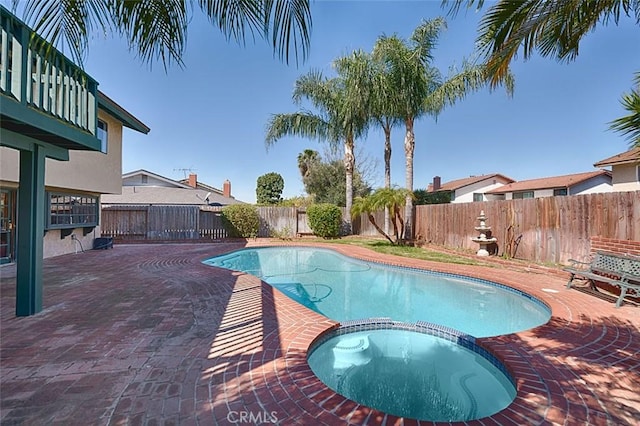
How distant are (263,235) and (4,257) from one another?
11454mm

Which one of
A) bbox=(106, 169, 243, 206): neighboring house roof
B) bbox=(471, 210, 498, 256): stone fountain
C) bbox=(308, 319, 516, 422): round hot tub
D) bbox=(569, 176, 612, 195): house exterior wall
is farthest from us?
bbox=(569, 176, 612, 195): house exterior wall

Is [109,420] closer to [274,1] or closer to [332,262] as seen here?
[274,1]

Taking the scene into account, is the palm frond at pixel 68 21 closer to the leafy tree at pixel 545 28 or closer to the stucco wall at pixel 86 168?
the leafy tree at pixel 545 28

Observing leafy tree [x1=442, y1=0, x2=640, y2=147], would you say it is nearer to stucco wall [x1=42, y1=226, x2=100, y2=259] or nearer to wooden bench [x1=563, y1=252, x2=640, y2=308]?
wooden bench [x1=563, y1=252, x2=640, y2=308]

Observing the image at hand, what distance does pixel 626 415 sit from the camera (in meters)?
2.30

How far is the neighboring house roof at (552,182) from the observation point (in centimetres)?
2344

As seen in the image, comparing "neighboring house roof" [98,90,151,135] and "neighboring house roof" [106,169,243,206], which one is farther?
"neighboring house roof" [106,169,243,206]

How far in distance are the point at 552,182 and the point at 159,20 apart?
103 feet

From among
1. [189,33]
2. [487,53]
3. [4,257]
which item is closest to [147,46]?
[189,33]

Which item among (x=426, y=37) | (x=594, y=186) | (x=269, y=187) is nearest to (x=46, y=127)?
(x=426, y=37)

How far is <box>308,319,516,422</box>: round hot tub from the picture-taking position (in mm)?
2865

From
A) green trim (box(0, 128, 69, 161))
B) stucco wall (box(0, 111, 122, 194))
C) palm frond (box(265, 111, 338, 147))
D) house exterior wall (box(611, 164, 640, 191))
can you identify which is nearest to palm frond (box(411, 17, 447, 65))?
palm frond (box(265, 111, 338, 147))

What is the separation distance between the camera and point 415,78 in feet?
44.2

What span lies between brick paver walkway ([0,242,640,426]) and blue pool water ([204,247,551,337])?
33.4 inches
